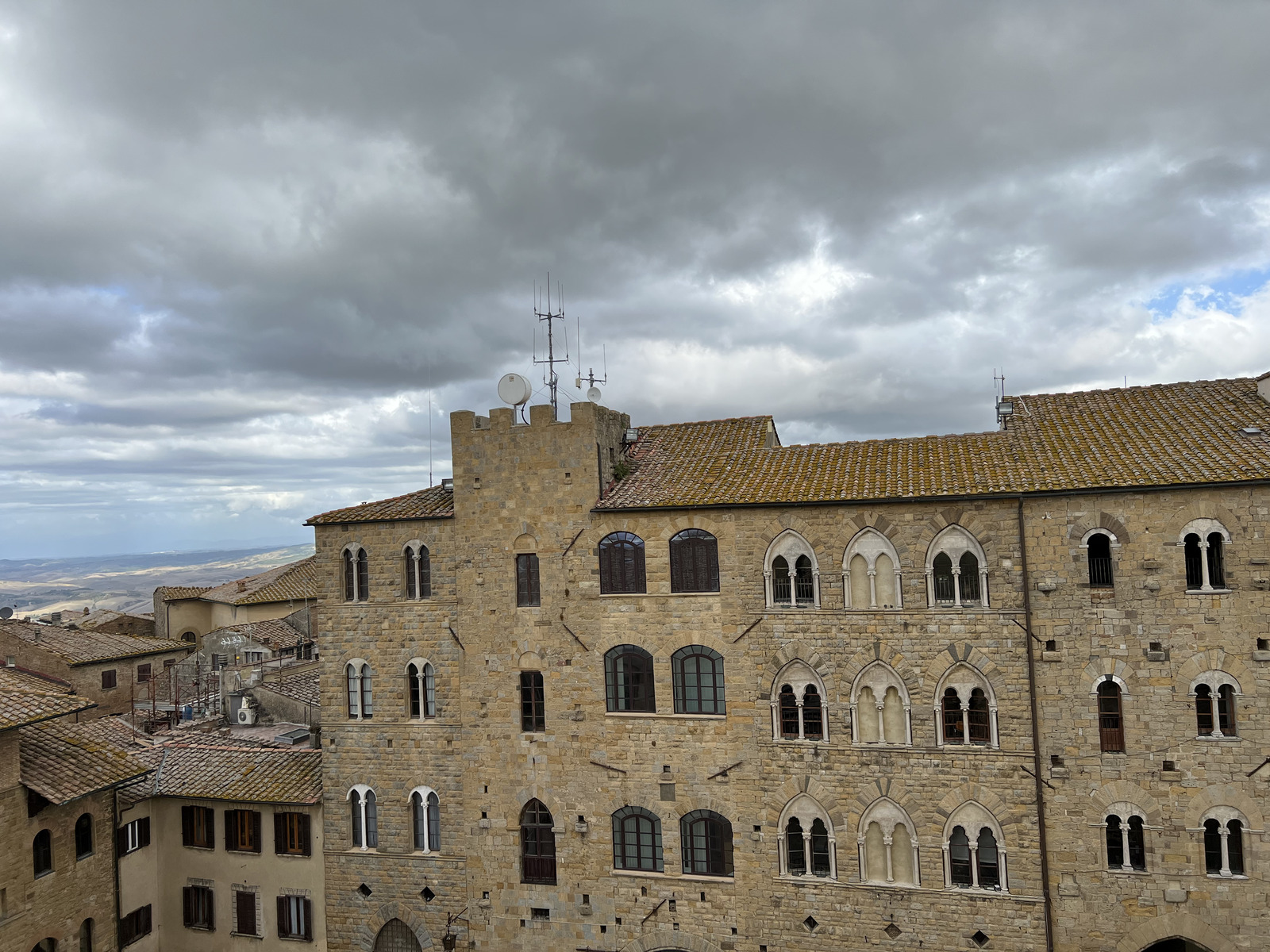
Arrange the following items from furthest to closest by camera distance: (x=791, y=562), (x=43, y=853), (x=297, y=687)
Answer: (x=297, y=687)
(x=791, y=562)
(x=43, y=853)

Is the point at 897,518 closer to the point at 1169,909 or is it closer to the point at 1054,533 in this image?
the point at 1054,533

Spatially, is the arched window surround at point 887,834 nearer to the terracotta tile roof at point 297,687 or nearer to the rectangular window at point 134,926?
the terracotta tile roof at point 297,687

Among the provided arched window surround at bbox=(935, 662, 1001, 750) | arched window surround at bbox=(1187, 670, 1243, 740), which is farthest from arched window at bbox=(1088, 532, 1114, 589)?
arched window surround at bbox=(935, 662, 1001, 750)

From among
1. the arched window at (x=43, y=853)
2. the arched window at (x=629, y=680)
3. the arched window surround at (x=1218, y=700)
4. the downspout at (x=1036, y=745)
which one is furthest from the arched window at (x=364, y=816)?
the arched window surround at (x=1218, y=700)

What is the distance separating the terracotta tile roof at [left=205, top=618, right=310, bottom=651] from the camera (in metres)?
50.6

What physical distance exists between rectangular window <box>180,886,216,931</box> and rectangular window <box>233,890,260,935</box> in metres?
1.04

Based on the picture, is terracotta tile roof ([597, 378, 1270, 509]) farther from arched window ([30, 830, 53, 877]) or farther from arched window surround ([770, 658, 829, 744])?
arched window ([30, 830, 53, 877])

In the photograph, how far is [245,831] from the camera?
29.0 meters

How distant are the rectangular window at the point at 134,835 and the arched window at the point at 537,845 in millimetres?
13922

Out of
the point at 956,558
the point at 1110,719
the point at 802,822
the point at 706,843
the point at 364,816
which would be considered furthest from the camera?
the point at 364,816

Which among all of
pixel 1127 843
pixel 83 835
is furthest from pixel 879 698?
pixel 83 835

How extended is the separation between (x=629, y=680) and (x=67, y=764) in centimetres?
1739

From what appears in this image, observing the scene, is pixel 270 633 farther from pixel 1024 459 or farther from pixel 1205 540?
pixel 1205 540

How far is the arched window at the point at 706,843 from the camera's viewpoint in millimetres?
25531
